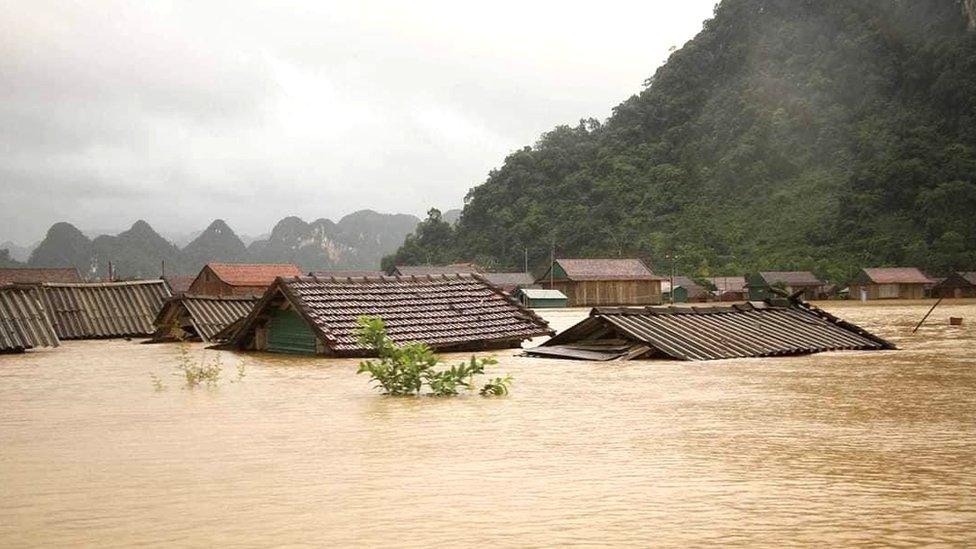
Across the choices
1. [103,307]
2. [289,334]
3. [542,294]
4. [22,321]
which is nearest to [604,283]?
[542,294]

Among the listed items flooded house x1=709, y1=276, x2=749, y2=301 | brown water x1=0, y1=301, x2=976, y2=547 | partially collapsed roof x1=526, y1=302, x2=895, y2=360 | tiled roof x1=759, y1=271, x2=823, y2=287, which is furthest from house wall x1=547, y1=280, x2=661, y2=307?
brown water x1=0, y1=301, x2=976, y2=547

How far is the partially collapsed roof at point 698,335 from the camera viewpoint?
15.6 meters

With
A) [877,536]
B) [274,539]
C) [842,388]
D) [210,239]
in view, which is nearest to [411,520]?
[274,539]

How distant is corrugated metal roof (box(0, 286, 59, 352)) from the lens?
1922 centimetres

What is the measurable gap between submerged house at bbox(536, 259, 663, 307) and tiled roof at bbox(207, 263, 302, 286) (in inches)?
807

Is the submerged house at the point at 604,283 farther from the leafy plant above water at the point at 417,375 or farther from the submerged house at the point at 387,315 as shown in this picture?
the leafy plant above water at the point at 417,375

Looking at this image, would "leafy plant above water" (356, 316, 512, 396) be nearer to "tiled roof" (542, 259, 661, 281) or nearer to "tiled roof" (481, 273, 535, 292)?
"tiled roof" (542, 259, 661, 281)

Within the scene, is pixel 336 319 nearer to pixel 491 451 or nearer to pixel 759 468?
pixel 491 451

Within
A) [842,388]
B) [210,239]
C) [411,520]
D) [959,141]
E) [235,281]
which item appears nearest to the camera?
[411,520]

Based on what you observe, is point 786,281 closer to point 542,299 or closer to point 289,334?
point 542,299

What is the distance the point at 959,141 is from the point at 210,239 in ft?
334

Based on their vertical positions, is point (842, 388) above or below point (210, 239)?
below

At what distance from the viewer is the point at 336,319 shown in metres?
17.3

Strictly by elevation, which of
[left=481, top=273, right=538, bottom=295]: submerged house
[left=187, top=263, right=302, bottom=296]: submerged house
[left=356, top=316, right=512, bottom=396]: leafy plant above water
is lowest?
[left=356, top=316, right=512, bottom=396]: leafy plant above water
